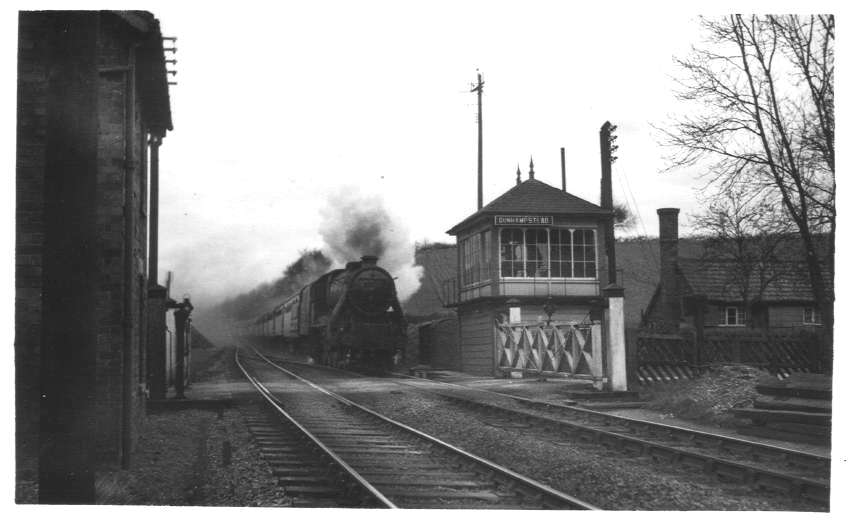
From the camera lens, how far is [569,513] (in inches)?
244

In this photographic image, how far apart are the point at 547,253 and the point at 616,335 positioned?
948cm

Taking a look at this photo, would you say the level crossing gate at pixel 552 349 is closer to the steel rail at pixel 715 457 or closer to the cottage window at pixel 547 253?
the cottage window at pixel 547 253

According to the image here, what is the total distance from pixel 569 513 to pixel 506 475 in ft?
3.72

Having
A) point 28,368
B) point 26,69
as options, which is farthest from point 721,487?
point 26,69

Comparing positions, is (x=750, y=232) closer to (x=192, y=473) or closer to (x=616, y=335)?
(x=616, y=335)

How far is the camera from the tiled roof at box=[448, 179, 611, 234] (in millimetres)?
24312

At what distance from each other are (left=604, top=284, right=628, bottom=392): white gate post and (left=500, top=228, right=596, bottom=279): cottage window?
29.6 feet

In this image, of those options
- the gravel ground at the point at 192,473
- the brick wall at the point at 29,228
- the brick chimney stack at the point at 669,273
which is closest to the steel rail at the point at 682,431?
the gravel ground at the point at 192,473

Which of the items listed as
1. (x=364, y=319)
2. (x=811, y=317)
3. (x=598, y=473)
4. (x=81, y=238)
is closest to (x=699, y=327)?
(x=811, y=317)

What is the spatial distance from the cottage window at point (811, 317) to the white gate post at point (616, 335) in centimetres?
312

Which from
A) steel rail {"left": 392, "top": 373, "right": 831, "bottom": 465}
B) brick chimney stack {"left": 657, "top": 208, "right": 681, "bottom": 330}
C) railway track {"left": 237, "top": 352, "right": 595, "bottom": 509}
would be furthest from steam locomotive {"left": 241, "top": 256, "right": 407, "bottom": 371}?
railway track {"left": 237, "top": 352, "right": 595, "bottom": 509}

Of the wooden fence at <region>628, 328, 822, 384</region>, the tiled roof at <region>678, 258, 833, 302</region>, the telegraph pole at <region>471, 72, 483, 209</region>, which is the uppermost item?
the telegraph pole at <region>471, 72, 483, 209</region>

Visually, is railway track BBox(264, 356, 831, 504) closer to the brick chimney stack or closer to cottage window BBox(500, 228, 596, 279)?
cottage window BBox(500, 228, 596, 279)

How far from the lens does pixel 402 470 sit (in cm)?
812
